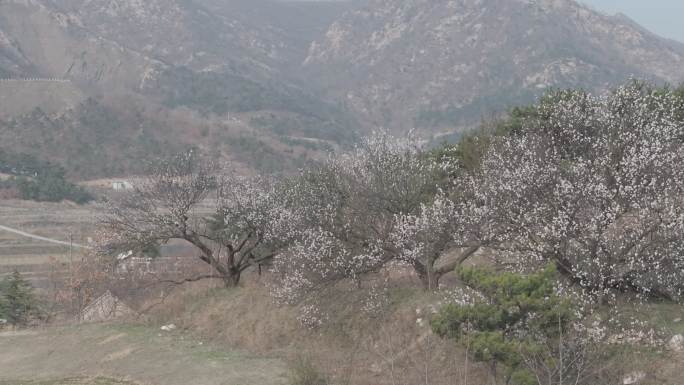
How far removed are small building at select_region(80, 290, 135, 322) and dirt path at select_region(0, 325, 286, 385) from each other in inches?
129

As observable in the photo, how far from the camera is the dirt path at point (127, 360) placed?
2028 cm

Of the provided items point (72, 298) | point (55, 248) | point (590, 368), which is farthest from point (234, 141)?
point (590, 368)

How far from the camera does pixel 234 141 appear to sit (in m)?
192

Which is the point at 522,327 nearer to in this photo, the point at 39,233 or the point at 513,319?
the point at 513,319

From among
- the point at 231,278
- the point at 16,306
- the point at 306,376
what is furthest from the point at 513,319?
the point at 16,306

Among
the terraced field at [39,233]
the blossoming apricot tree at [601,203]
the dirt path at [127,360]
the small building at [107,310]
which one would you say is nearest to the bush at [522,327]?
the blossoming apricot tree at [601,203]

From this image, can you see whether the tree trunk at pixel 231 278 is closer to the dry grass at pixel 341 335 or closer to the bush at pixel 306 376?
the dry grass at pixel 341 335

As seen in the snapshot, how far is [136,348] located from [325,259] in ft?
25.1

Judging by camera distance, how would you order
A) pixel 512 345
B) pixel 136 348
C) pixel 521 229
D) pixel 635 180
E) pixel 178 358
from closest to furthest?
pixel 512 345 → pixel 635 180 → pixel 521 229 → pixel 178 358 → pixel 136 348

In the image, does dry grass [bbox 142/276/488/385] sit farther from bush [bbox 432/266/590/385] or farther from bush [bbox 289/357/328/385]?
bush [bbox 432/266/590/385]

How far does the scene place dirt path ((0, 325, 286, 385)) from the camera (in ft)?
66.5

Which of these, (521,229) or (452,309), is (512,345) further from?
(521,229)

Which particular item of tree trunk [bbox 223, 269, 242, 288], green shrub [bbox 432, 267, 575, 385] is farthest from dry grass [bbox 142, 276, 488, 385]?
green shrub [bbox 432, 267, 575, 385]

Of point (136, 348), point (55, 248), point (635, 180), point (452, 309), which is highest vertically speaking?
point (635, 180)
